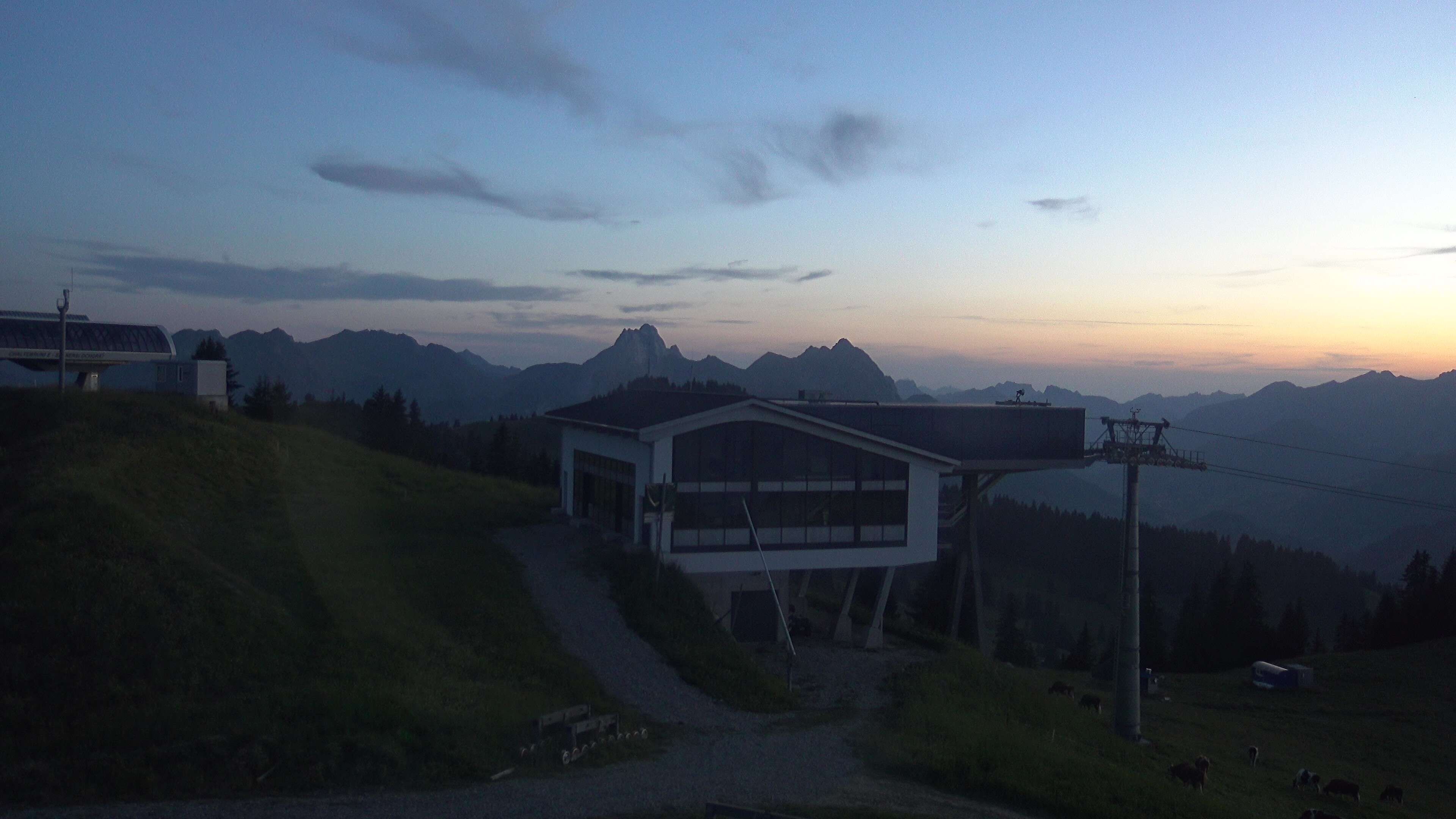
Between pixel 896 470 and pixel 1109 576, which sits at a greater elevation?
pixel 896 470

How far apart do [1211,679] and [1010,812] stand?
126ft

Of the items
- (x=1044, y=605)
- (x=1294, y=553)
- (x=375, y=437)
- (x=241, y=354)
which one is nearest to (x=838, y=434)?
(x=375, y=437)

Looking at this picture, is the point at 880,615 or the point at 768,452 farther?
the point at 880,615

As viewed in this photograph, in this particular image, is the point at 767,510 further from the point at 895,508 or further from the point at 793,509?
the point at 895,508

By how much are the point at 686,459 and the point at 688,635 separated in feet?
19.4

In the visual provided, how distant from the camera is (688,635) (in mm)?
22438

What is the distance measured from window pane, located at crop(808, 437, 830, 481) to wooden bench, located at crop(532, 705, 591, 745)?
45.1 ft

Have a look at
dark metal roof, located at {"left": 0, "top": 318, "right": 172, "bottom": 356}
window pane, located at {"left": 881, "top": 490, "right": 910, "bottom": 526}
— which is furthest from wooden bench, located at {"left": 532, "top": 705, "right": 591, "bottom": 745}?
dark metal roof, located at {"left": 0, "top": 318, "right": 172, "bottom": 356}

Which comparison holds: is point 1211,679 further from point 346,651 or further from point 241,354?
point 241,354

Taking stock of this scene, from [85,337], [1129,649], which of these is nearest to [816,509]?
[1129,649]

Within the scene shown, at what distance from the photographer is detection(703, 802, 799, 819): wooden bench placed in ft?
34.0

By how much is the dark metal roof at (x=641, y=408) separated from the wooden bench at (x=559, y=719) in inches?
453

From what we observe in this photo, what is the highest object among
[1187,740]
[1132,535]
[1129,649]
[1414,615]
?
[1132,535]

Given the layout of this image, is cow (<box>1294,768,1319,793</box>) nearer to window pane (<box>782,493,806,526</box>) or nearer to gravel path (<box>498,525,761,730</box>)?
window pane (<box>782,493,806,526</box>)
